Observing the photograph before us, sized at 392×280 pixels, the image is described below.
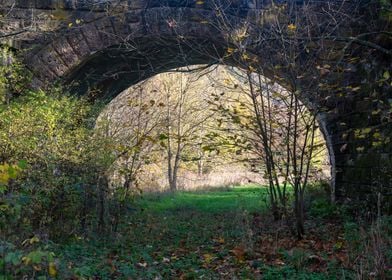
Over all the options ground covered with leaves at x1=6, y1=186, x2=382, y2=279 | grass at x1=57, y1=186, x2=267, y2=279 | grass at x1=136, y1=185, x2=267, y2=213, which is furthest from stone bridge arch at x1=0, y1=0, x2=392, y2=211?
grass at x1=136, y1=185, x2=267, y2=213

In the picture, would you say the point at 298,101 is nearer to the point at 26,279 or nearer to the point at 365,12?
the point at 365,12

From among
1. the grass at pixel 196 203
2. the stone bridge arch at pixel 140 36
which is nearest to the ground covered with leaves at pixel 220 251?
the stone bridge arch at pixel 140 36

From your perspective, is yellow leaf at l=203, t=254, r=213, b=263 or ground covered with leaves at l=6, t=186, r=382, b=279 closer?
ground covered with leaves at l=6, t=186, r=382, b=279

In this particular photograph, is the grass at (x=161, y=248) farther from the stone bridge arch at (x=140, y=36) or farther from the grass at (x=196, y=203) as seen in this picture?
the stone bridge arch at (x=140, y=36)

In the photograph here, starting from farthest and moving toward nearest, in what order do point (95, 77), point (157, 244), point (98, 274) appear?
point (95, 77), point (157, 244), point (98, 274)

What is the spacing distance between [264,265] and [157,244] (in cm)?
245

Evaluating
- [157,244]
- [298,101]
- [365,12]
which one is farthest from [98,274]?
[365,12]

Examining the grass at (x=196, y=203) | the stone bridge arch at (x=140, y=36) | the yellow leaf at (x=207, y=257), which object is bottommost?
the yellow leaf at (x=207, y=257)

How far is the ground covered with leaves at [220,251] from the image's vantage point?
4.98m

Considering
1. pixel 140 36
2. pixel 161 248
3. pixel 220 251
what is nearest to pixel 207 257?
pixel 220 251

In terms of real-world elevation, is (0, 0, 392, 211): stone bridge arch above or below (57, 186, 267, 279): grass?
above

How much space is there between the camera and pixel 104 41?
9.68m

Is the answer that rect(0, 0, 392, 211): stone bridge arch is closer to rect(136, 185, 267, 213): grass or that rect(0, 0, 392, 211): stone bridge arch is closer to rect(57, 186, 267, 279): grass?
rect(57, 186, 267, 279): grass

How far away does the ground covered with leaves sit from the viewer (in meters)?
4.98
